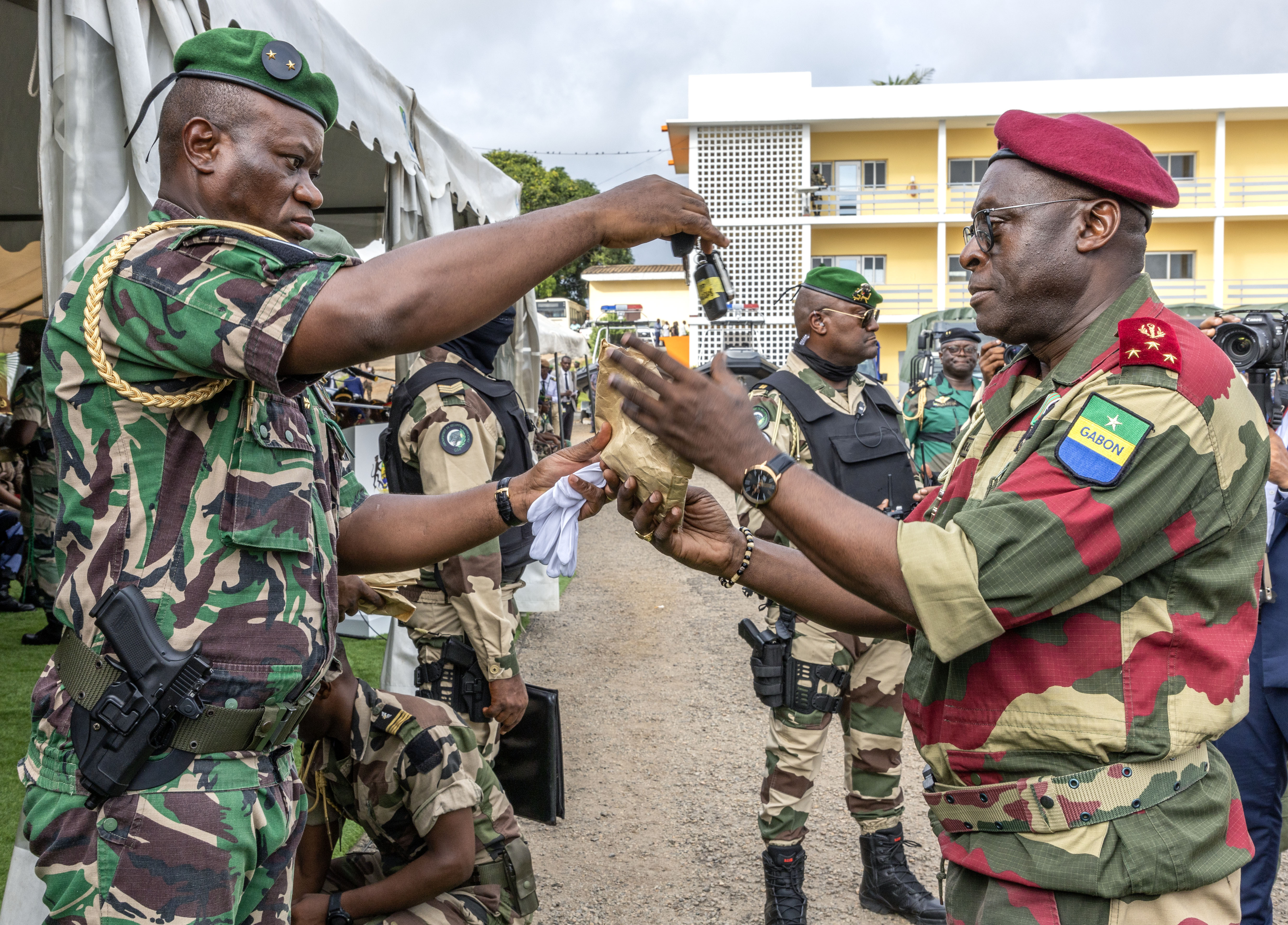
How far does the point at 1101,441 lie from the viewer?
4.97 ft

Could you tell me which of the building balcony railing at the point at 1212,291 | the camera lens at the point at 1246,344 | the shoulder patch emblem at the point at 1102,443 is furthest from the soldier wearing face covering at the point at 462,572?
the building balcony railing at the point at 1212,291

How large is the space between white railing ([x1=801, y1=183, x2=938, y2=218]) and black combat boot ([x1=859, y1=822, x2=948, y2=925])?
26357 millimetres

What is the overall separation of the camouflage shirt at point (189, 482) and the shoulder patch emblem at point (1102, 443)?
46.0 inches

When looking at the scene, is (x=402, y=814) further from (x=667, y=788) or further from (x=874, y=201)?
(x=874, y=201)

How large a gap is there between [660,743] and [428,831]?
2844mm

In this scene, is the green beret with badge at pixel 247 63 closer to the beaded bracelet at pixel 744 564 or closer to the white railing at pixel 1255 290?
the beaded bracelet at pixel 744 564

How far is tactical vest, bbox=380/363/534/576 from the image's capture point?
3.88 meters

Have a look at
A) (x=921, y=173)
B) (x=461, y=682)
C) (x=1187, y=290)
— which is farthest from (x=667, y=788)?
(x=1187, y=290)

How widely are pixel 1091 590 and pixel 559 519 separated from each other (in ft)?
3.21

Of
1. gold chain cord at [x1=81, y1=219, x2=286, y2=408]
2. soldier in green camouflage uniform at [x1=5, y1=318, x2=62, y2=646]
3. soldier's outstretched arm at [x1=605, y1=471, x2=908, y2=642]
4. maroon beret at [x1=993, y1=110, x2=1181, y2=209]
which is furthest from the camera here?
soldier in green camouflage uniform at [x1=5, y1=318, x2=62, y2=646]

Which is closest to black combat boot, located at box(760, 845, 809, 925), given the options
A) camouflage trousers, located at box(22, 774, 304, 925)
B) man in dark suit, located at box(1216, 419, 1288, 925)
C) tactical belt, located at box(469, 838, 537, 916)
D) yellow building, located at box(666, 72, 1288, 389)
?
tactical belt, located at box(469, 838, 537, 916)

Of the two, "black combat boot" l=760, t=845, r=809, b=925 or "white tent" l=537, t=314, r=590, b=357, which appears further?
"white tent" l=537, t=314, r=590, b=357

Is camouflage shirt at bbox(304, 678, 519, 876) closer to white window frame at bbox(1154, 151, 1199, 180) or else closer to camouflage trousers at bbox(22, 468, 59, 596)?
camouflage trousers at bbox(22, 468, 59, 596)

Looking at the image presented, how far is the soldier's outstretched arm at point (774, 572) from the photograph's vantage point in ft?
6.83
